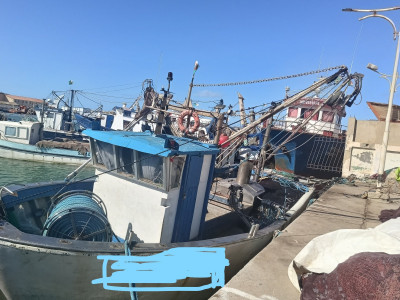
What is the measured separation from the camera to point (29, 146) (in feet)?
83.7

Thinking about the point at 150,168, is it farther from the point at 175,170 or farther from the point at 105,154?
the point at 105,154

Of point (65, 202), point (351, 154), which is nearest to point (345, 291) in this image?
point (65, 202)

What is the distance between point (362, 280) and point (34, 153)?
28133 millimetres

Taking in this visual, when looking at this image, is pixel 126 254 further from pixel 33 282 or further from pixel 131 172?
pixel 131 172

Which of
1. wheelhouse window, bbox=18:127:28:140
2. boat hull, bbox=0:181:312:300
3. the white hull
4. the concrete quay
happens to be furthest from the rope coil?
wheelhouse window, bbox=18:127:28:140

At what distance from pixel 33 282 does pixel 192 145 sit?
3.53 meters

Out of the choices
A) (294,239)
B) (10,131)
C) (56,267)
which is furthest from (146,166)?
(10,131)

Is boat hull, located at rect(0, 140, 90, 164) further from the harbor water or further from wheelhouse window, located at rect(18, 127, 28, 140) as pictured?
wheelhouse window, located at rect(18, 127, 28, 140)

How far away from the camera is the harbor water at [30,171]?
2042cm

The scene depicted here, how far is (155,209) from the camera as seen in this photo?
16.8 ft

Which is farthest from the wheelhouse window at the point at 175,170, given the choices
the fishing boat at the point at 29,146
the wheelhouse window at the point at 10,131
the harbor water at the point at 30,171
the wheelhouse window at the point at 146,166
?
the wheelhouse window at the point at 10,131

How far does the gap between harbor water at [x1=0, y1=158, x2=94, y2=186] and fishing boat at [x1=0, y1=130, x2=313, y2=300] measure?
53.3ft

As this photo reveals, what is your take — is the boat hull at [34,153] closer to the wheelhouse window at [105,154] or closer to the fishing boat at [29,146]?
the fishing boat at [29,146]

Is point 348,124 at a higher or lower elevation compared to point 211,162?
higher
